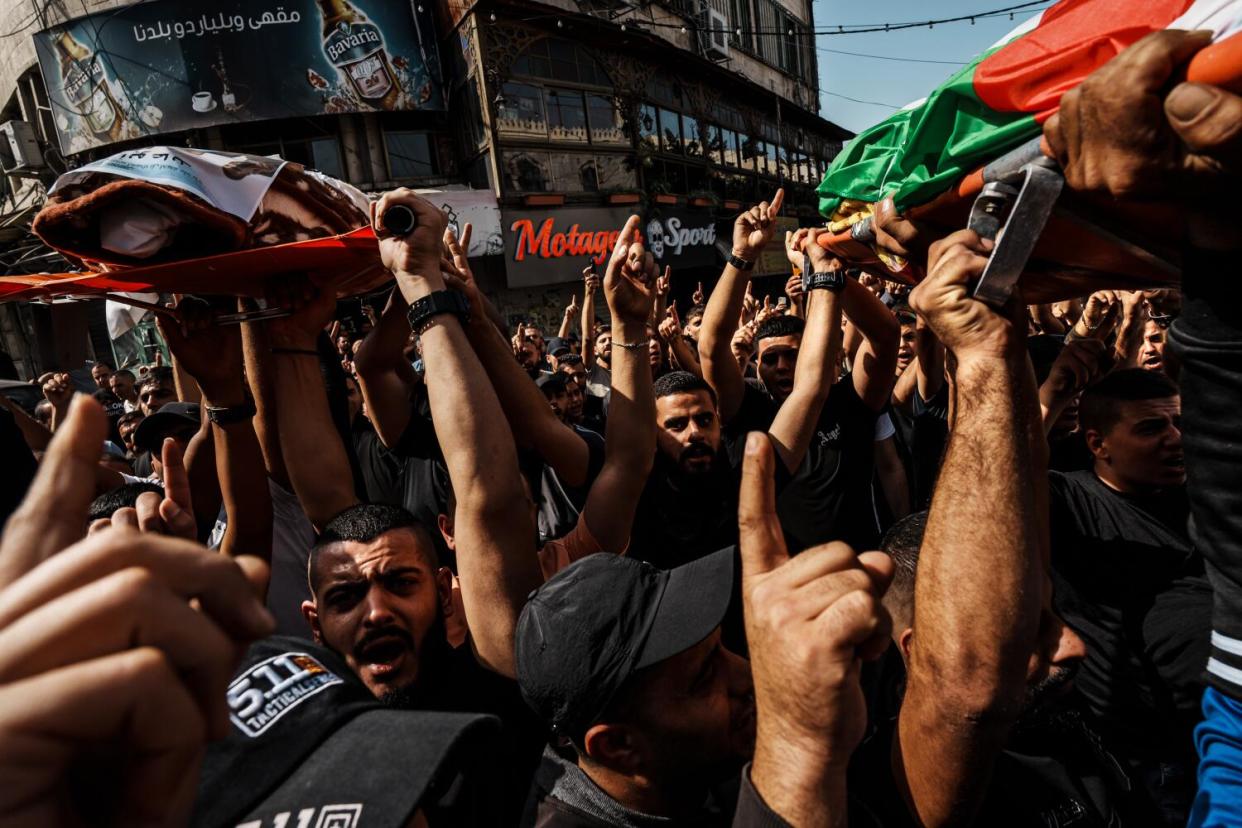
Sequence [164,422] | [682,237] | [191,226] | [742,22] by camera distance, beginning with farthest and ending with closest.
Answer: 1. [742,22]
2. [682,237]
3. [164,422]
4. [191,226]

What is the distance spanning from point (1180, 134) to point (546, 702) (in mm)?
1318

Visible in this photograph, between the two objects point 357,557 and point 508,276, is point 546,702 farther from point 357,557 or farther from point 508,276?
point 508,276

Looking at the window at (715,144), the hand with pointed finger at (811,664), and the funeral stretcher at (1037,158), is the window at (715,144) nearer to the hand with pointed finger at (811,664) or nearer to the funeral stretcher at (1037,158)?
the funeral stretcher at (1037,158)

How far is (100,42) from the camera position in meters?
12.7

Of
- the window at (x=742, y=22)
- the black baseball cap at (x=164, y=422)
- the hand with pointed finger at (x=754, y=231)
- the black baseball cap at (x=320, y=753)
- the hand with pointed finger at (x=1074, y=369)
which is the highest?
the window at (x=742, y=22)

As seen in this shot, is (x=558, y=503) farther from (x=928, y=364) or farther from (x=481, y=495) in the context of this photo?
(x=928, y=364)

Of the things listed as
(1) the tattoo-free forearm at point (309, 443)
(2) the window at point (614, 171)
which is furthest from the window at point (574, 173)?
(1) the tattoo-free forearm at point (309, 443)

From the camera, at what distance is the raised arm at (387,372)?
9.16 feet

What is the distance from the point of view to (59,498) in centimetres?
70

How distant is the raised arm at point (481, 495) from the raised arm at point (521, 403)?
50cm

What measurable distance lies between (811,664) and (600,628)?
1.80 feet

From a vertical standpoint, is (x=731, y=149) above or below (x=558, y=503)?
above

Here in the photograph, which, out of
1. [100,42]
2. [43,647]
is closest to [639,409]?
[43,647]

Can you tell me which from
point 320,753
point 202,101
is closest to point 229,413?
point 320,753
